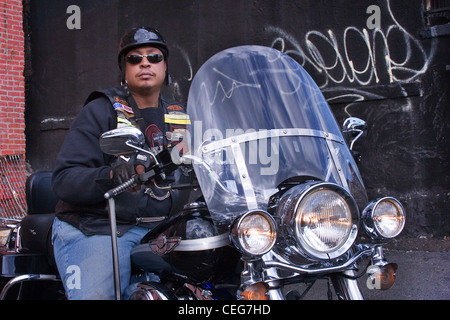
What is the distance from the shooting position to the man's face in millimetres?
2693

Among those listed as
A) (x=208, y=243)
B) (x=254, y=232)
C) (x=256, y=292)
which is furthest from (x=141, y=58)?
(x=256, y=292)

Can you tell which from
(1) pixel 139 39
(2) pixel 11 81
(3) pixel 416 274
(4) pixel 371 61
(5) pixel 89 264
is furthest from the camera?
(2) pixel 11 81

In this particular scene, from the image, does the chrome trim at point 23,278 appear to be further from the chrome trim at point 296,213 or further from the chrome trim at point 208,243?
the chrome trim at point 296,213

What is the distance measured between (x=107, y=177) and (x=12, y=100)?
7073mm

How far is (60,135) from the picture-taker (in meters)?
8.73

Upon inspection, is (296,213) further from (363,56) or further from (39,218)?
(363,56)

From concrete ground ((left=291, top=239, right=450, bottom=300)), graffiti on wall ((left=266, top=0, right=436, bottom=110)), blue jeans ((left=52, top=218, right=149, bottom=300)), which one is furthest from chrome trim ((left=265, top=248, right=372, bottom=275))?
graffiti on wall ((left=266, top=0, right=436, bottom=110))

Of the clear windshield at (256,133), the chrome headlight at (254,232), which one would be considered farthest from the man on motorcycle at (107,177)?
the chrome headlight at (254,232)

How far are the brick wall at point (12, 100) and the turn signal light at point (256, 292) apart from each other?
7189 millimetres

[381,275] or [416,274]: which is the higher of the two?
[381,275]

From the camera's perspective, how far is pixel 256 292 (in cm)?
167

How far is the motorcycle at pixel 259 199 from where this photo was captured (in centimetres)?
168

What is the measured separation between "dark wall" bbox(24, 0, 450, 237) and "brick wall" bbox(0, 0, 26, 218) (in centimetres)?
203
